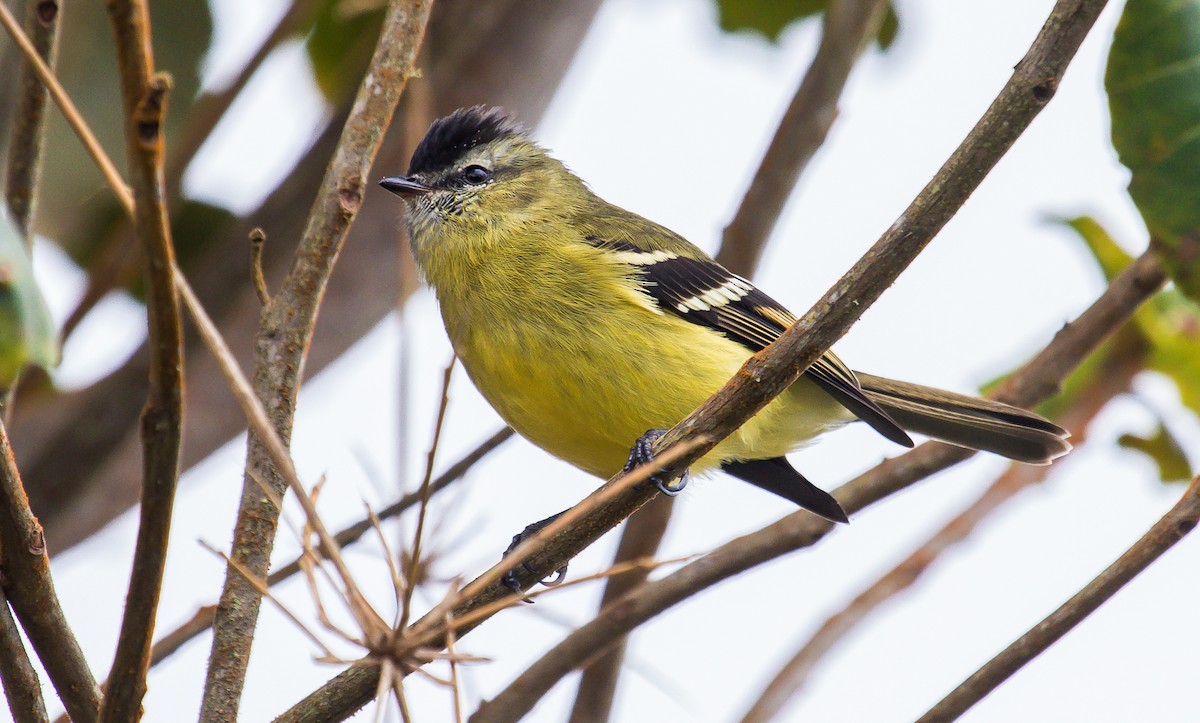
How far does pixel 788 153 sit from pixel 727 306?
58 cm

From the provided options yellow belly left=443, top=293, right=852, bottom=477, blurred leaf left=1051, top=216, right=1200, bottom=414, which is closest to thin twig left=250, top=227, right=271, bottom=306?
yellow belly left=443, top=293, right=852, bottom=477

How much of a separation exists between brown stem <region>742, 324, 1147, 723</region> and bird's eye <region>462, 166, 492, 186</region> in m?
1.93

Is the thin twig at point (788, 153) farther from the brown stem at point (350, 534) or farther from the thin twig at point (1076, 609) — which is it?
the thin twig at point (1076, 609)

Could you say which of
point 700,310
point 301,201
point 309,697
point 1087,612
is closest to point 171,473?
point 309,697

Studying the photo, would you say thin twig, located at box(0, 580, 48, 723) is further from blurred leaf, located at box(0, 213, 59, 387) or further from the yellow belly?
the yellow belly

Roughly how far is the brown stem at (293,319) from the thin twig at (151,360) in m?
0.35

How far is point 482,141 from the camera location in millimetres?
4199

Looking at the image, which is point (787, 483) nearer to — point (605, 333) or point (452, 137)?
point (605, 333)

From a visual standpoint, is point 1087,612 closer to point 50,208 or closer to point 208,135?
point 208,135

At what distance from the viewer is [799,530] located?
3166 millimetres

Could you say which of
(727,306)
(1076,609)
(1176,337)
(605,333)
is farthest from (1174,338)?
(1076,609)

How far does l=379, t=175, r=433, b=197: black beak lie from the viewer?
3.96 m

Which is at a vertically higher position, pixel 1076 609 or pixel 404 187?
pixel 404 187

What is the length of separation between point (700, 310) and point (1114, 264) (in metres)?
1.53
